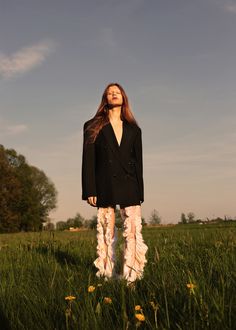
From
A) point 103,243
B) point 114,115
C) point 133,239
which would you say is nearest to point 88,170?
point 114,115

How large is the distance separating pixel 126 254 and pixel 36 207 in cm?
5615

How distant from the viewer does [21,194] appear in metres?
58.4

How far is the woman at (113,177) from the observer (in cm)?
583

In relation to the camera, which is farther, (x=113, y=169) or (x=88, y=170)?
(x=88, y=170)

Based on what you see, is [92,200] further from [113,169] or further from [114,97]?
[114,97]

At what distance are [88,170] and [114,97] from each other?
39.5 inches

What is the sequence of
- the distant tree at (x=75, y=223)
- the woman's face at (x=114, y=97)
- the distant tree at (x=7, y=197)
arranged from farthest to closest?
1. the distant tree at (x=7, y=197)
2. the distant tree at (x=75, y=223)
3. the woman's face at (x=114, y=97)

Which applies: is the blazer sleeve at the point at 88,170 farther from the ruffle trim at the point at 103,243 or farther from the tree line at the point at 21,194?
the tree line at the point at 21,194

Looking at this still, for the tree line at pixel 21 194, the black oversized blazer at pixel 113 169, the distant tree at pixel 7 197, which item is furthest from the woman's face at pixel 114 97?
the distant tree at pixel 7 197

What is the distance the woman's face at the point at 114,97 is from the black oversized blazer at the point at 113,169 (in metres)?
0.29

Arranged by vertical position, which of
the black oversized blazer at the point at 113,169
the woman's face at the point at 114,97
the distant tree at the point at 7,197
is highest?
the distant tree at the point at 7,197

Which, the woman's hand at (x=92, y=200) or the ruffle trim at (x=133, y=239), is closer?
the ruffle trim at (x=133, y=239)

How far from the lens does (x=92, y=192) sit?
5.93 m

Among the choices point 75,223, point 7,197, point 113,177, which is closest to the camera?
point 113,177
